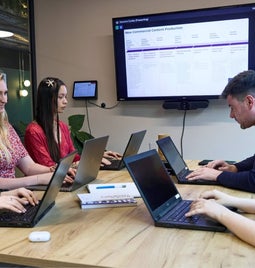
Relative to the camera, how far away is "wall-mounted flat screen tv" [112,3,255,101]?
3152 mm

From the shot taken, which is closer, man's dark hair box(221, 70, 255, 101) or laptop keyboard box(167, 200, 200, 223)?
laptop keyboard box(167, 200, 200, 223)

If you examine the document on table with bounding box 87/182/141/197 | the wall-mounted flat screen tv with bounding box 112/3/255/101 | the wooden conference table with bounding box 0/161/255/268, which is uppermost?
the wall-mounted flat screen tv with bounding box 112/3/255/101

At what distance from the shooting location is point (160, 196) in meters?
1.36

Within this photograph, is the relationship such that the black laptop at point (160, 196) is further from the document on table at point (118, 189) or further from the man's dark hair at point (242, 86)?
the man's dark hair at point (242, 86)

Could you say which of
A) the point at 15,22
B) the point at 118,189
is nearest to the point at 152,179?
the point at 118,189

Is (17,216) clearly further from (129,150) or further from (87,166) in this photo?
(129,150)

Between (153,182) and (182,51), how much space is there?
2204 mm

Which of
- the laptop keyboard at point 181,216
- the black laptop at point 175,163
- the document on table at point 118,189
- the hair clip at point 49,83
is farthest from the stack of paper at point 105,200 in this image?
the hair clip at point 49,83

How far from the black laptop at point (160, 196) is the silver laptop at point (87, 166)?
399 millimetres

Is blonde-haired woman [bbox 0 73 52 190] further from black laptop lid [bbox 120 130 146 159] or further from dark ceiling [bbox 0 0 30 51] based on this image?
dark ceiling [bbox 0 0 30 51]

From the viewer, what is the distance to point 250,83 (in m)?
1.86

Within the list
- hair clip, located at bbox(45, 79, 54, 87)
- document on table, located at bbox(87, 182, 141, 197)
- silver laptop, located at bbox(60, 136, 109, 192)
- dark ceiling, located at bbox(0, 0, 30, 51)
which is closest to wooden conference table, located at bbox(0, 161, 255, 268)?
document on table, located at bbox(87, 182, 141, 197)

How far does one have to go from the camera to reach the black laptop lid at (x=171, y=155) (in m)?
1.96

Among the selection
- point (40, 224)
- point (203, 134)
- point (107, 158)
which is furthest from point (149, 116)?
point (40, 224)
